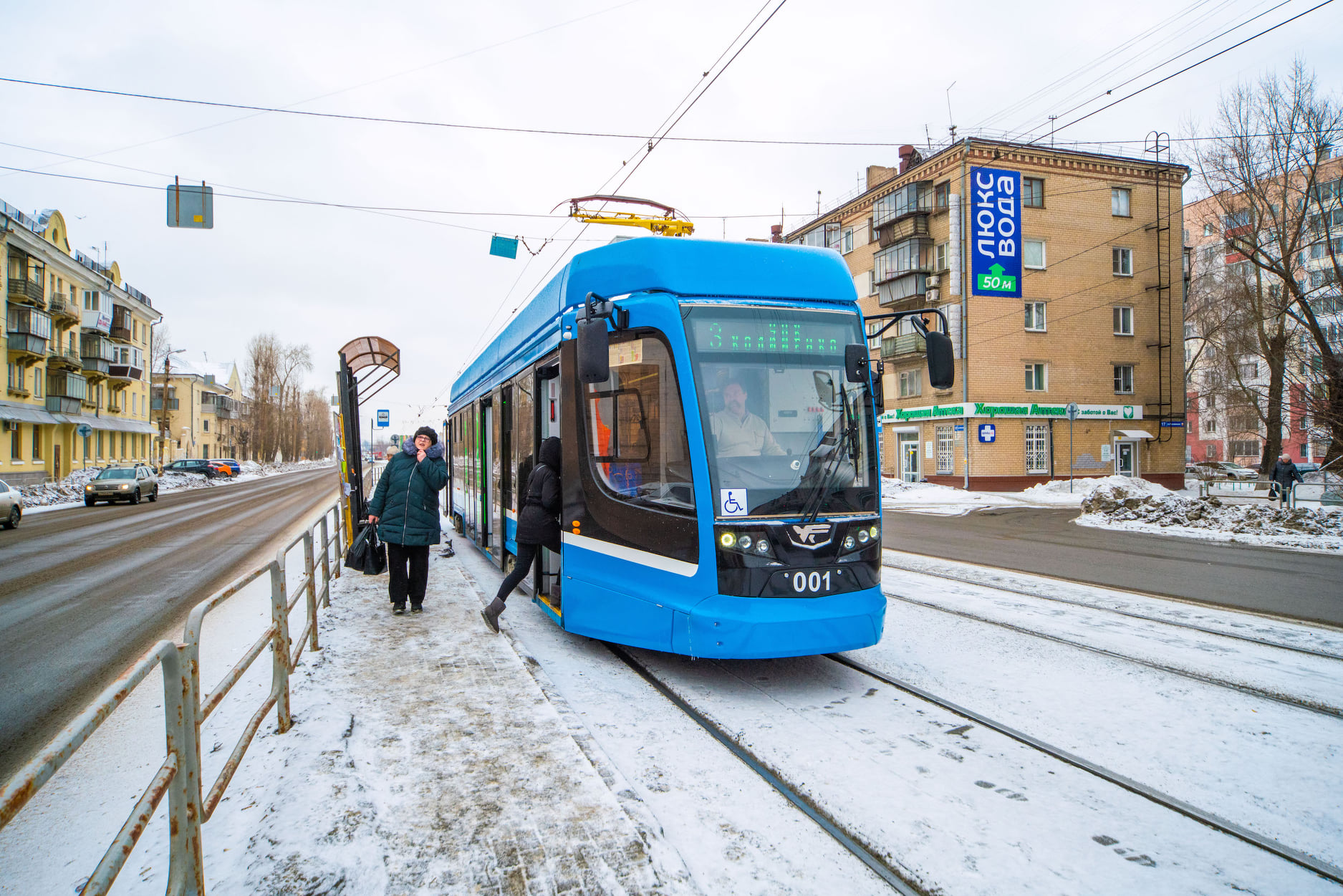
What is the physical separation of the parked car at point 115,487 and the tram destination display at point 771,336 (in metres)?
32.8

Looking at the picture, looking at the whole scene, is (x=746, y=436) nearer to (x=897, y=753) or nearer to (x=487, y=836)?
(x=897, y=753)

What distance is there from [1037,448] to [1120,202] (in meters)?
12.7

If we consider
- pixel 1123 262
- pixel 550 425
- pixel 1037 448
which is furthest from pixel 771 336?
pixel 1123 262

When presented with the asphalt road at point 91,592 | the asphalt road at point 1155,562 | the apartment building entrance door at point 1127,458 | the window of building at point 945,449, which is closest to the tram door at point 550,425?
the asphalt road at point 91,592

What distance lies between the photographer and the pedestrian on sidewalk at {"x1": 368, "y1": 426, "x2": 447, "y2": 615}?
7.36 metres

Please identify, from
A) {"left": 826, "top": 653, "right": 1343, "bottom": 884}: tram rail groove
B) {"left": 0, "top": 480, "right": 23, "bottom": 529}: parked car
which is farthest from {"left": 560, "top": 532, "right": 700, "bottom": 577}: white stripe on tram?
{"left": 0, "top": 480, "right": 23, "bottom": 529}: parked car

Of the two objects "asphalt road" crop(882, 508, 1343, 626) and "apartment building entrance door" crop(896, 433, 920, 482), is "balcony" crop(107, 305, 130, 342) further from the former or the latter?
"asphalt road" crop(882, 508, 1343, 626)

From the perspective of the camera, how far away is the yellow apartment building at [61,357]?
39094mm

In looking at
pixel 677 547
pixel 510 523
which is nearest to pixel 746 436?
pixel 677 547

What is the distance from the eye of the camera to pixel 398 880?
9.23 feet

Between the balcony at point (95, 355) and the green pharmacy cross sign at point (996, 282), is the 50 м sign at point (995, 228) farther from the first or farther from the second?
the balcony at point (95, 355)

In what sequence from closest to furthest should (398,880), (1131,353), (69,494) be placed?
(398,880)
(69,494)
(1131,353)

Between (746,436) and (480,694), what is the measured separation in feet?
7.77

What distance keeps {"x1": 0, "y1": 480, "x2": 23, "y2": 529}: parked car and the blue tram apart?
21.6 meters
